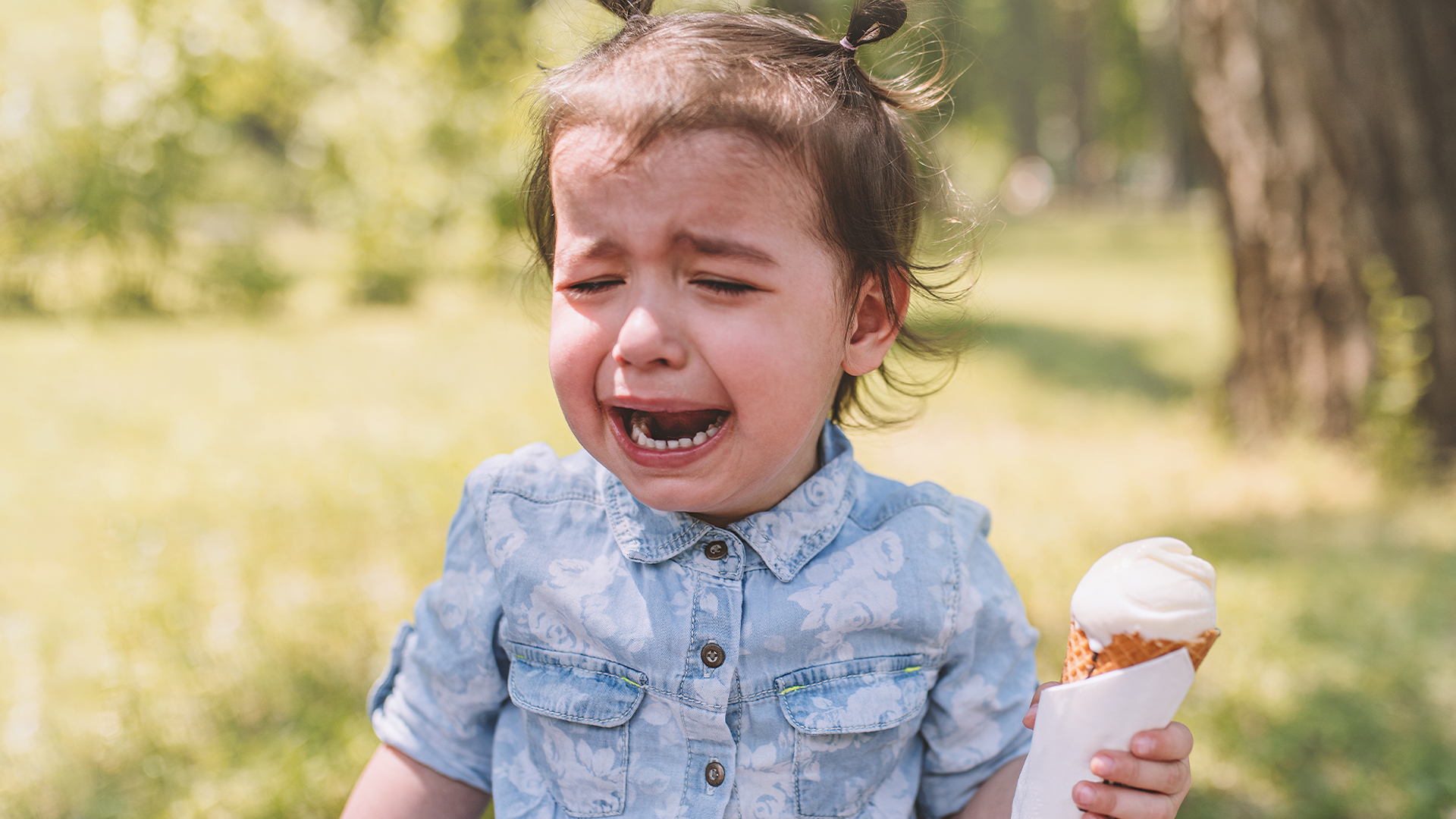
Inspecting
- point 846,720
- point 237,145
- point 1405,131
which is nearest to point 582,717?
point 846,720

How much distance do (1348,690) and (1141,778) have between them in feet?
6.58

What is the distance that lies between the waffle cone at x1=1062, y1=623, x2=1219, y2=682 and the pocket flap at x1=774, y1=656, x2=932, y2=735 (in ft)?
0.86

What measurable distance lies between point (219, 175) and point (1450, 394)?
8.68 m

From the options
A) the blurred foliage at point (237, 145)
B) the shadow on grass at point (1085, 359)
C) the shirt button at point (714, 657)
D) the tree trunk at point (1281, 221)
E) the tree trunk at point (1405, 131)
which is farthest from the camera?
the blurred foliage at point (237, 145)

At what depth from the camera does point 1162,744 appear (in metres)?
1.16

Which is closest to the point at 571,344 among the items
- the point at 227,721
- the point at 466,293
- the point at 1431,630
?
the point at 227,721

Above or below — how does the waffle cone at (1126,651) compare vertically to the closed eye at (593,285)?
below

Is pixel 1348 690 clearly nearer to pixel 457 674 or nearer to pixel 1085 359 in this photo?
pixel 457 674

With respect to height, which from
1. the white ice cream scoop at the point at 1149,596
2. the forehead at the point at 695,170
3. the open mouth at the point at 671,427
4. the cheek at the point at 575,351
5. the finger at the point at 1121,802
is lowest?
the finger at the point at 1121,802

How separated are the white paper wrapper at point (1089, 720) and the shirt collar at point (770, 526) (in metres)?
0.37

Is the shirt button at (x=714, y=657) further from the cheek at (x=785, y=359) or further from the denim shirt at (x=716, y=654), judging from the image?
the cheek at (x=785, y=359)

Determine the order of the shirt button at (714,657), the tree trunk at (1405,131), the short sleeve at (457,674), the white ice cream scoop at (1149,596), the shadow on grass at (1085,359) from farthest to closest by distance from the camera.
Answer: the shadow on grass at (1085,359) → the tree trunk at (1405,131) → the short sleeve at (457,674) → the shirt button at (714,657) → the white ice cream scoop at (1149,596)

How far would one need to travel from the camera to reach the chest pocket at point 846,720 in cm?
138

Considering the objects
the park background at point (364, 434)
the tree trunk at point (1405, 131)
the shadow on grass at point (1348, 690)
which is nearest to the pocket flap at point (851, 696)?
the park background at point (364, 434)
